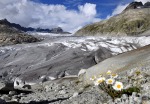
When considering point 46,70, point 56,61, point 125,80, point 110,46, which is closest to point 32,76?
point 46,70

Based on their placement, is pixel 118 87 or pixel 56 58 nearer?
pixel 118 87

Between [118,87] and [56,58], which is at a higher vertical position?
[56,58]

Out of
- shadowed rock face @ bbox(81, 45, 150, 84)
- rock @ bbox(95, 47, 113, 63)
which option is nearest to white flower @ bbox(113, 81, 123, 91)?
shadowed rock face @ bbox(81, 45, 150, 84)

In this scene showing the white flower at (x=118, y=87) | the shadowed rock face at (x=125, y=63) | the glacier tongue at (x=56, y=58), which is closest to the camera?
the white flower at (x=118, y=87)

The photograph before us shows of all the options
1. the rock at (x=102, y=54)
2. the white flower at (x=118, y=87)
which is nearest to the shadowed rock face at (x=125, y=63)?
the white flower at (x=118, y=87)

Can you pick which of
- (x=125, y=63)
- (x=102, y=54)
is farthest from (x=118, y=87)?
(x=102, y=54)

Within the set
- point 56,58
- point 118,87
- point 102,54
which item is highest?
point 102,54

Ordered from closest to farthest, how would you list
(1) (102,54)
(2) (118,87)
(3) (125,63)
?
(2) (118,87)
(3) (125,63)
(1) (102,54)

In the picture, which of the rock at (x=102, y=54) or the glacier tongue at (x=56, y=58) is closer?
the glacier tongue at (x=56, y=58)

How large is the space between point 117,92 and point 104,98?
2.00 metres

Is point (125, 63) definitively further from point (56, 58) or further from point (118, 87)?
point (56, 58)

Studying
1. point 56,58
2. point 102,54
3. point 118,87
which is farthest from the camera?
point 56,58

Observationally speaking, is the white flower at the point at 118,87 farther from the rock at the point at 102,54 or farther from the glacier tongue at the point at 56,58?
the rock at the point at 102,54

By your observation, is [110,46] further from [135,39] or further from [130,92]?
[130,92]
